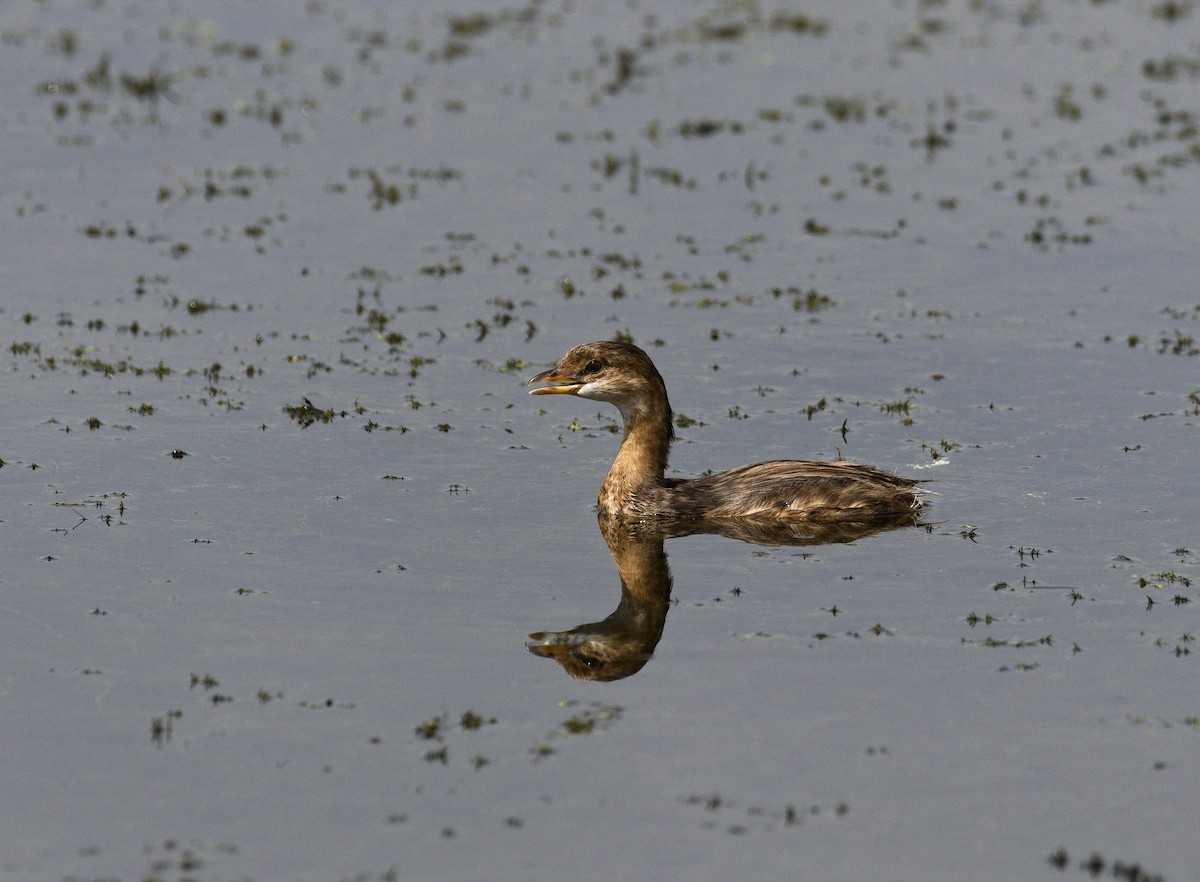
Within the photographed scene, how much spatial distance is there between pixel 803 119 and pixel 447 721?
2527 cm

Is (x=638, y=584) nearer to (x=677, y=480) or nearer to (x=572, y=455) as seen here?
(x=677, y=480)

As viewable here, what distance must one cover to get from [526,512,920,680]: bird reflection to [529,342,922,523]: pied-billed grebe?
12cm

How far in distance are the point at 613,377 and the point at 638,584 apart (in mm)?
2898

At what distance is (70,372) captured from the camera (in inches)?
887

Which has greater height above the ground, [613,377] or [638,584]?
[613,377]

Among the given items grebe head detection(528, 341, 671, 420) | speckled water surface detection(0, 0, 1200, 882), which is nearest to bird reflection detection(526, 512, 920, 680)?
speckled water surface detection(0, 0, 1200, 882)

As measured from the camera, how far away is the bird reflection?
1491 cm

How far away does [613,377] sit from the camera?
18.9 meters

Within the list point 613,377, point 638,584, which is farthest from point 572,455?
point 638,584

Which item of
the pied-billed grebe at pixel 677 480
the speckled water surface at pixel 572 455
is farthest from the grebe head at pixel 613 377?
the speckled water surface at pixel 572 455

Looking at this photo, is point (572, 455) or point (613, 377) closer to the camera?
point (613, 377)

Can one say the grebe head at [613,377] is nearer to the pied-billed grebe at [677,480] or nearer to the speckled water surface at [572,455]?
the pied-billed grebe at [677,480]

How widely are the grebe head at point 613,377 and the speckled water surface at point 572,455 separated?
1122mm

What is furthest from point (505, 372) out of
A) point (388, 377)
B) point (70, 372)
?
point (70, 372)
